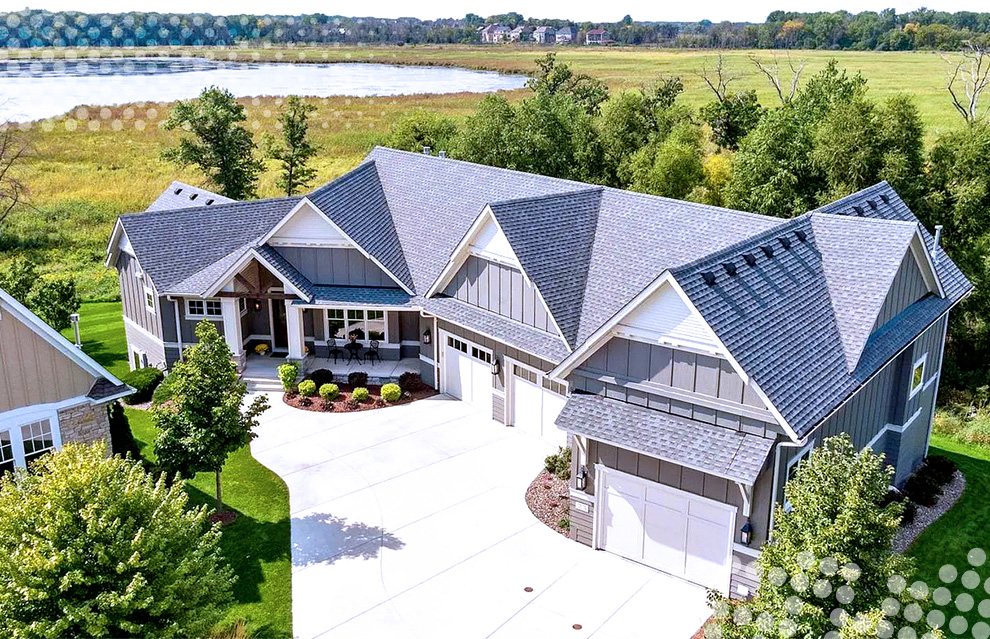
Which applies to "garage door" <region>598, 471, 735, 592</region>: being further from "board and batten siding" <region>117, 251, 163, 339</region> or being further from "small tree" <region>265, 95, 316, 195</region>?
"small tree" <region>265, 95, 316, 195</region>

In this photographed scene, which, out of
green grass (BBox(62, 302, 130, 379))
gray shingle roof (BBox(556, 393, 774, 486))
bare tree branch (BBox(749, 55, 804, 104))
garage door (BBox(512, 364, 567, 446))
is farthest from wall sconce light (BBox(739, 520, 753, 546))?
bare tree branch (BBox(749, 55, 804, 104))

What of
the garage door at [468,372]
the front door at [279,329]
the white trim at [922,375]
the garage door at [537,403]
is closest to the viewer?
the white trim at [922,375]

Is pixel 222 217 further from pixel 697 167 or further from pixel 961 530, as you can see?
pixel 961 530

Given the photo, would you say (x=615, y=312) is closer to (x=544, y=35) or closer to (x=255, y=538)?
(x=255, y=538)

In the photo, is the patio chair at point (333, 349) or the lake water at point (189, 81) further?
the lake water at point (189, 81)

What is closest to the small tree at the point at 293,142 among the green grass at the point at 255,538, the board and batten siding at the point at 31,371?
the green grass at the point at 255,538

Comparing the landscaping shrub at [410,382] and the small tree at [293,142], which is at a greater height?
the small tree at [293,142]

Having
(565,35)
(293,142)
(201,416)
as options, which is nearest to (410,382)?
(201,416)

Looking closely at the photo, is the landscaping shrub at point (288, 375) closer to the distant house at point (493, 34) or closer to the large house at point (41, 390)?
the large house at point (41, 390)
